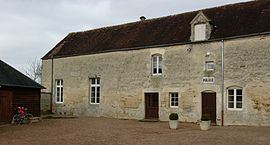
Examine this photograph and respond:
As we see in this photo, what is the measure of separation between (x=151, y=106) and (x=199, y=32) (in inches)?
221

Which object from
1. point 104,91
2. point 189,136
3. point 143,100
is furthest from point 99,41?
point 189,136

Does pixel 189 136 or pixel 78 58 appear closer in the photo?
pixel 189 136

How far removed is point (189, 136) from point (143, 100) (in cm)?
923

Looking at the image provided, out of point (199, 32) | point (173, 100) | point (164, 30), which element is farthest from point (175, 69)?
point (164, 30)

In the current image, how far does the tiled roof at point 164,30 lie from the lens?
20.5 meters

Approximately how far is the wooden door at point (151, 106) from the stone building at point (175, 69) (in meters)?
0.06

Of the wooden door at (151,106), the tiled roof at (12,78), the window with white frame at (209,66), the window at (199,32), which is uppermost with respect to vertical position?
the window at (199,32)

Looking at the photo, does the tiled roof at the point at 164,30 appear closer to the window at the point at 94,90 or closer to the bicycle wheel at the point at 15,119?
the window at the point at 94,90

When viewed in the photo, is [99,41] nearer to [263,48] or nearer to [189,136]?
[263,48]

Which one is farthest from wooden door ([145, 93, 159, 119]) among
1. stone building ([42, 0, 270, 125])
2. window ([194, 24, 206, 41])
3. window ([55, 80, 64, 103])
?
window ([55, 80, 64, 103])

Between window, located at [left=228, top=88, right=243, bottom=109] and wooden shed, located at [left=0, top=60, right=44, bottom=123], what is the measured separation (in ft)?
36.4

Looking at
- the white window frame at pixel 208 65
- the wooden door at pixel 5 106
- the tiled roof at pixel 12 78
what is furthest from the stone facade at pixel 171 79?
the wooden door at pixel 5 106

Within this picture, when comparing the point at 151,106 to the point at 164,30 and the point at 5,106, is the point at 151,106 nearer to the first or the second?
the point at 164,30

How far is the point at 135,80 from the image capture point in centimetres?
2441
